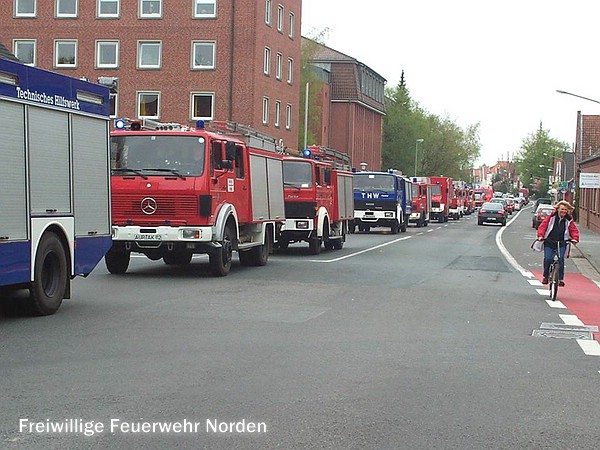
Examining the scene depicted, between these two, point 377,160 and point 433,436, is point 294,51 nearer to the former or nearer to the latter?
point 377,160

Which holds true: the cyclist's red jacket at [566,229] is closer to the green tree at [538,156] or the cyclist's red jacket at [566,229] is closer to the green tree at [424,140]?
the green tree at [424,140]

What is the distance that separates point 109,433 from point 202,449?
677 millimetres

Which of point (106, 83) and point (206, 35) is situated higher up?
point (206, 35)

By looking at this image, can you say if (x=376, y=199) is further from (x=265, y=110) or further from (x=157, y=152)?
(x=157, y=152)

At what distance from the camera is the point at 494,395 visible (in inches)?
309

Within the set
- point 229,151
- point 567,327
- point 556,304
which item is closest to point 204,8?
point 229,151

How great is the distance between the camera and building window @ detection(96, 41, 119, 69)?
6012 centimetres

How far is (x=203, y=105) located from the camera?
5941cm

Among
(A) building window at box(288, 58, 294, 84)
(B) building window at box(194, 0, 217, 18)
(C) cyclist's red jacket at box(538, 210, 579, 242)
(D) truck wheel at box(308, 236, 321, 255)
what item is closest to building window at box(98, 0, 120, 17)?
(B) building window at box(194, 0, 217, 18)

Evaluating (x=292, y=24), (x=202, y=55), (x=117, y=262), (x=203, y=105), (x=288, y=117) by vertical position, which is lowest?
(x=117, y=262)

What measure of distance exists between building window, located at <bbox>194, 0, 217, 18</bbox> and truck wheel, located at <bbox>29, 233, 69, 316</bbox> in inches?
1872

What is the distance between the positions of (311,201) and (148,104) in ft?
118

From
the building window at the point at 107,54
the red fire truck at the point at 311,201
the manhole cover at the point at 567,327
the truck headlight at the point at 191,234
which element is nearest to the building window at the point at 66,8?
the building window at the point at 107,54

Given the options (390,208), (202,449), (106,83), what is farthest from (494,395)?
(390,208)
